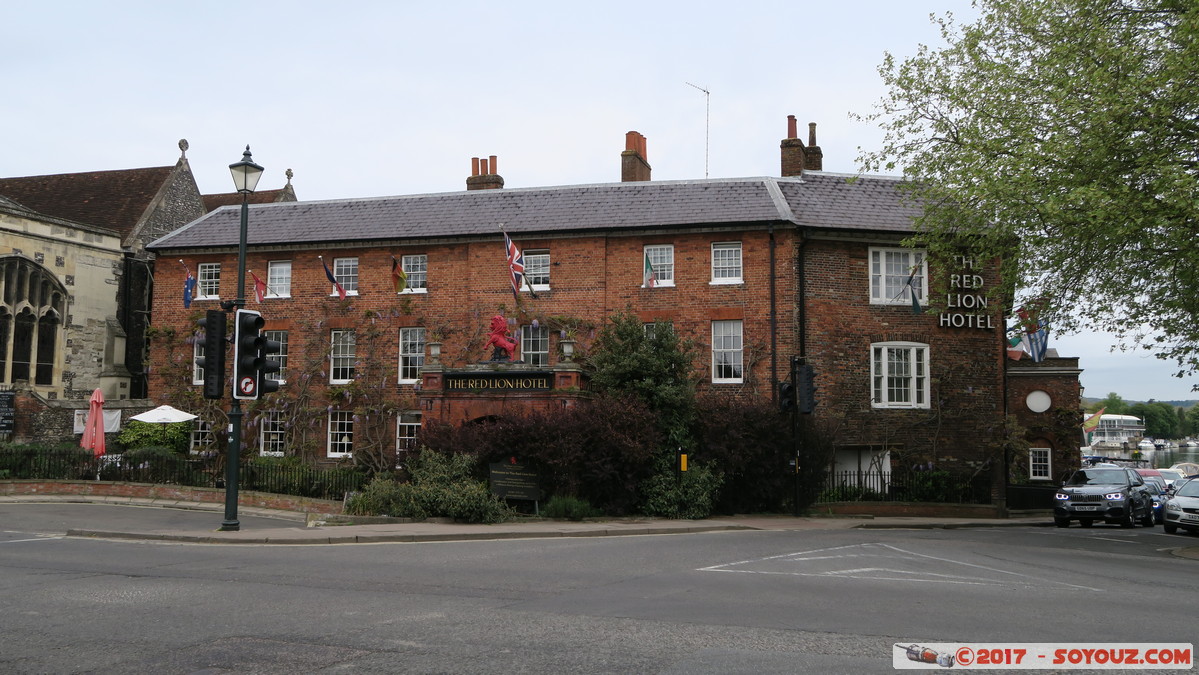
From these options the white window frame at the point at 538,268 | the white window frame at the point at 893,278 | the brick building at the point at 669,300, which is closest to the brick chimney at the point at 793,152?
the brick building at the point at 669,300

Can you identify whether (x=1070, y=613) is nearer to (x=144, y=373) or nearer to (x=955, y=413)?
(x=955, y=413)

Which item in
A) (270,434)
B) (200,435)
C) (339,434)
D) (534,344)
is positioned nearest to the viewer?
(534,344)

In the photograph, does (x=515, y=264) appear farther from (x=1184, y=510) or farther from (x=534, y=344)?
(x=1184, y=510)

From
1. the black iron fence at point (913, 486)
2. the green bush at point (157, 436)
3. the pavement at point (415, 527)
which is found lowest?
the pavement at point (415, 527)

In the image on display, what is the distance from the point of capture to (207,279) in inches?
1276

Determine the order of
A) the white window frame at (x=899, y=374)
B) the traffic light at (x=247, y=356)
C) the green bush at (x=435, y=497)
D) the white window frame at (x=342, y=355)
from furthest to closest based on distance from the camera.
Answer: the white window frame at (x=342, y=355), the white window frame at (x=899, y=374), the green bush at (x=435, y=497), the traffic light at (x=247, y=356)

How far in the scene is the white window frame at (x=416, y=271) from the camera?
100 feet

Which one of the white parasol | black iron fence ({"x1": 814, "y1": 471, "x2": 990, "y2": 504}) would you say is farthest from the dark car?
the white parasol

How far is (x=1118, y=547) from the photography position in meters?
18.8

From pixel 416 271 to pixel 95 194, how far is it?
→ 19905 millimetres

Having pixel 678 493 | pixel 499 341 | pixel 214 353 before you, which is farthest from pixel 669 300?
pixel 214 353

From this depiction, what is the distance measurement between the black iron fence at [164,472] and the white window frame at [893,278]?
1579cm

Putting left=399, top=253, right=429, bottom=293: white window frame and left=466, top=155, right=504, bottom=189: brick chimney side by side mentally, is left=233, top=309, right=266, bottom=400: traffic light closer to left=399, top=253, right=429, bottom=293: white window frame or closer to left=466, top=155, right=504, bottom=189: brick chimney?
left=399, top=253, right=429, bottom=293: white window frame

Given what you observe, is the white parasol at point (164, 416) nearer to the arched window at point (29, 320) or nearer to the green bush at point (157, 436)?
the green bush at point (157, 436)
